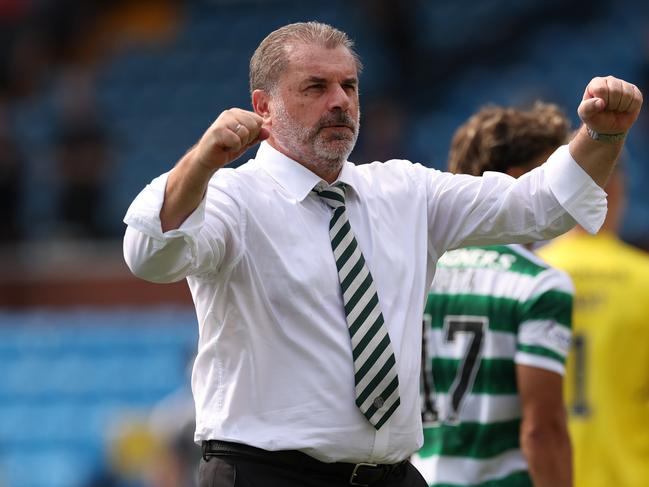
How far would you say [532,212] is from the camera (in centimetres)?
383

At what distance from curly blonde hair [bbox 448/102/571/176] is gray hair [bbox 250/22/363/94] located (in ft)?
2.93

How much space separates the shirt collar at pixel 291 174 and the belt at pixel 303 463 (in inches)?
26.5

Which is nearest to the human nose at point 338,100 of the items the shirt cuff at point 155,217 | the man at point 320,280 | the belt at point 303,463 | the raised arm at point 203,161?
the man at point 320,280

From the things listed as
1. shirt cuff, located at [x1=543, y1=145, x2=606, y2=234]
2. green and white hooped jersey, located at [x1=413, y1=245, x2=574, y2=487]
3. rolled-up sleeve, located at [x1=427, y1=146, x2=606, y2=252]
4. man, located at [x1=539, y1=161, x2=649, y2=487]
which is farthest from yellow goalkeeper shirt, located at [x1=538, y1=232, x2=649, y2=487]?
shirt cuff, located at [x1=543, y1=145, x2=606, y2=234]

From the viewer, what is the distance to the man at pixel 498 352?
14.5ft

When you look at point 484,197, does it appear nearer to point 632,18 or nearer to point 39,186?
point 632,18

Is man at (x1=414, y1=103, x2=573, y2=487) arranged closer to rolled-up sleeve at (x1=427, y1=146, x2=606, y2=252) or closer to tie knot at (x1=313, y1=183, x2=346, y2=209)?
rolled-up sleeve at (x1=427, y1=146, x2=606, y2=252)

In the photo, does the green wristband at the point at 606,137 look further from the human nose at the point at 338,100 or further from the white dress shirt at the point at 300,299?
the human nose at the point at 338,100

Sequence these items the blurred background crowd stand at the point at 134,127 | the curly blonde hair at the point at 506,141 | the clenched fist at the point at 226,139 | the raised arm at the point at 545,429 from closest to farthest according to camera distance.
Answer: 1. the clenched fist at the point at 226,139
2. the raised arm at the point at 545,429
3. the curly blonde hair at the point at 506,141
4. the blurred background crowd stand at the point at 134,127

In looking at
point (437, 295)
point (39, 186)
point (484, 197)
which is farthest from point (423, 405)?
point (39, 186)

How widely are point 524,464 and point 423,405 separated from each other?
40 centimetres

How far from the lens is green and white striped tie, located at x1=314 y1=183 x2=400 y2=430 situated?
3.66 m

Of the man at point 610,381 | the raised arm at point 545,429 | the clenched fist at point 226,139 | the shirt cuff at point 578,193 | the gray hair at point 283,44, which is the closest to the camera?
the clenched fist at point 226,139

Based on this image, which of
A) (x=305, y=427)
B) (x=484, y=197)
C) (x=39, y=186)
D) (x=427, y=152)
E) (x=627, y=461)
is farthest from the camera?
(x=39, y=186)
